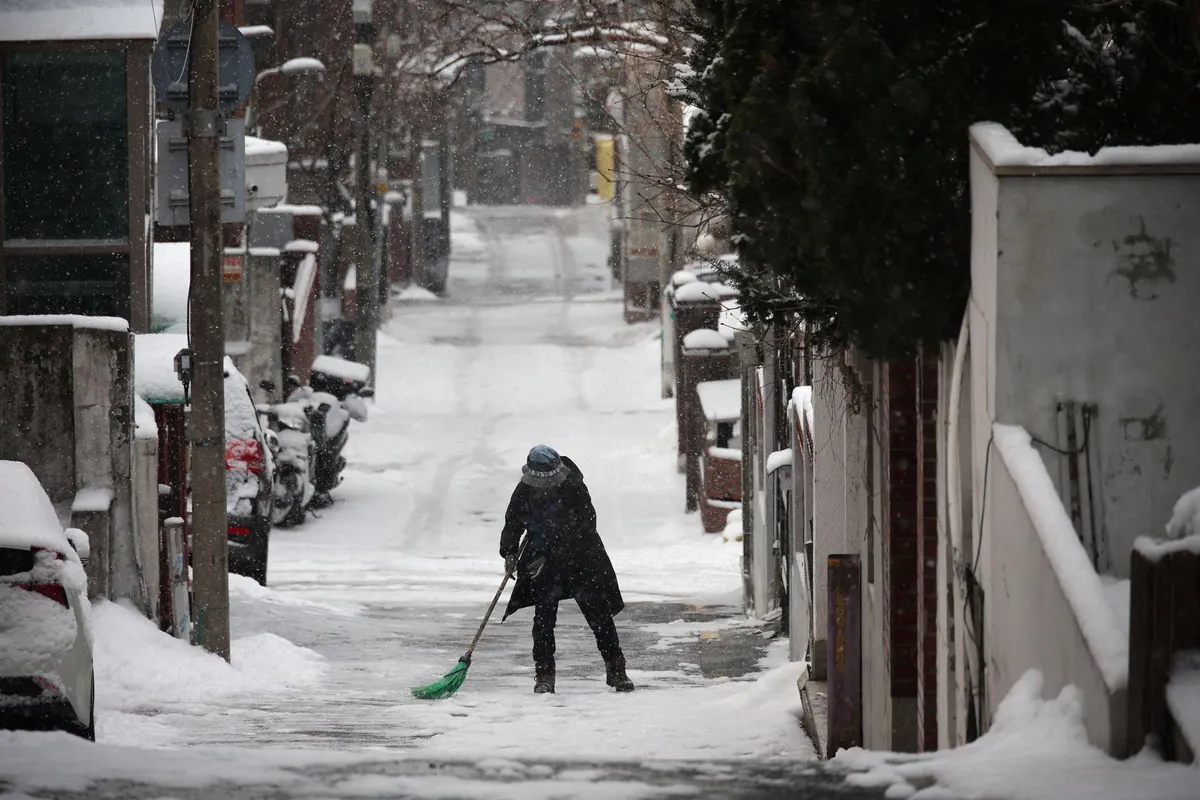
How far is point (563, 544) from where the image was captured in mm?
11859

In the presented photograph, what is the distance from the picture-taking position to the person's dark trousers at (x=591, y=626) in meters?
11.7

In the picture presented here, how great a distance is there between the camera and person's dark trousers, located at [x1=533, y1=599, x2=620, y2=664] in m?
11.7

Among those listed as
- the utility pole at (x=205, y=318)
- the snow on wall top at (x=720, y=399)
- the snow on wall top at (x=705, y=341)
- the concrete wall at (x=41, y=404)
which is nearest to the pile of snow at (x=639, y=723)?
the utility pole at (x=205, y=318)

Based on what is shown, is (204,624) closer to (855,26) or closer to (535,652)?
(535,652)

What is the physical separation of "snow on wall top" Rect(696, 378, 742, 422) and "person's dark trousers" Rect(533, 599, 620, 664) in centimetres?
1008

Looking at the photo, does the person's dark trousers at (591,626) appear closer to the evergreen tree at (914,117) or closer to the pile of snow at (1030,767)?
the evergreen tree at (914,117)

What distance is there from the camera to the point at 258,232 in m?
28.2

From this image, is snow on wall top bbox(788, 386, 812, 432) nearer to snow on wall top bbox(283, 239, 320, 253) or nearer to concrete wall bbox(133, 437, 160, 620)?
concrete wall bbox(133, 437, 160, 620)

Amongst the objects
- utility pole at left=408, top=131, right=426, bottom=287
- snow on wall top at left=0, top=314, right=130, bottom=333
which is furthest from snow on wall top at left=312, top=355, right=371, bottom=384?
utility pole at left=408, top=131, right=426, bottom=287

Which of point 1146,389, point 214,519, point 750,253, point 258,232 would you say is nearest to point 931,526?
point 750,253

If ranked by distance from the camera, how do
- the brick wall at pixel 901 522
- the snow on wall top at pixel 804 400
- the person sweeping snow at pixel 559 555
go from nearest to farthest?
the brick wall at pixel 901 522 < the person sweeping snow at pixel 559 555 < the snow on wall top at pixel 804 400

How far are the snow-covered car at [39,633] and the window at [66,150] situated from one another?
405 inches

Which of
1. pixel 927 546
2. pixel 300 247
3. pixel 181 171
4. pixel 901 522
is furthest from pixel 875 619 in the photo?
pixel 300 247

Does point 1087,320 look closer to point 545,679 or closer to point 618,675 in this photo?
point 545,679
